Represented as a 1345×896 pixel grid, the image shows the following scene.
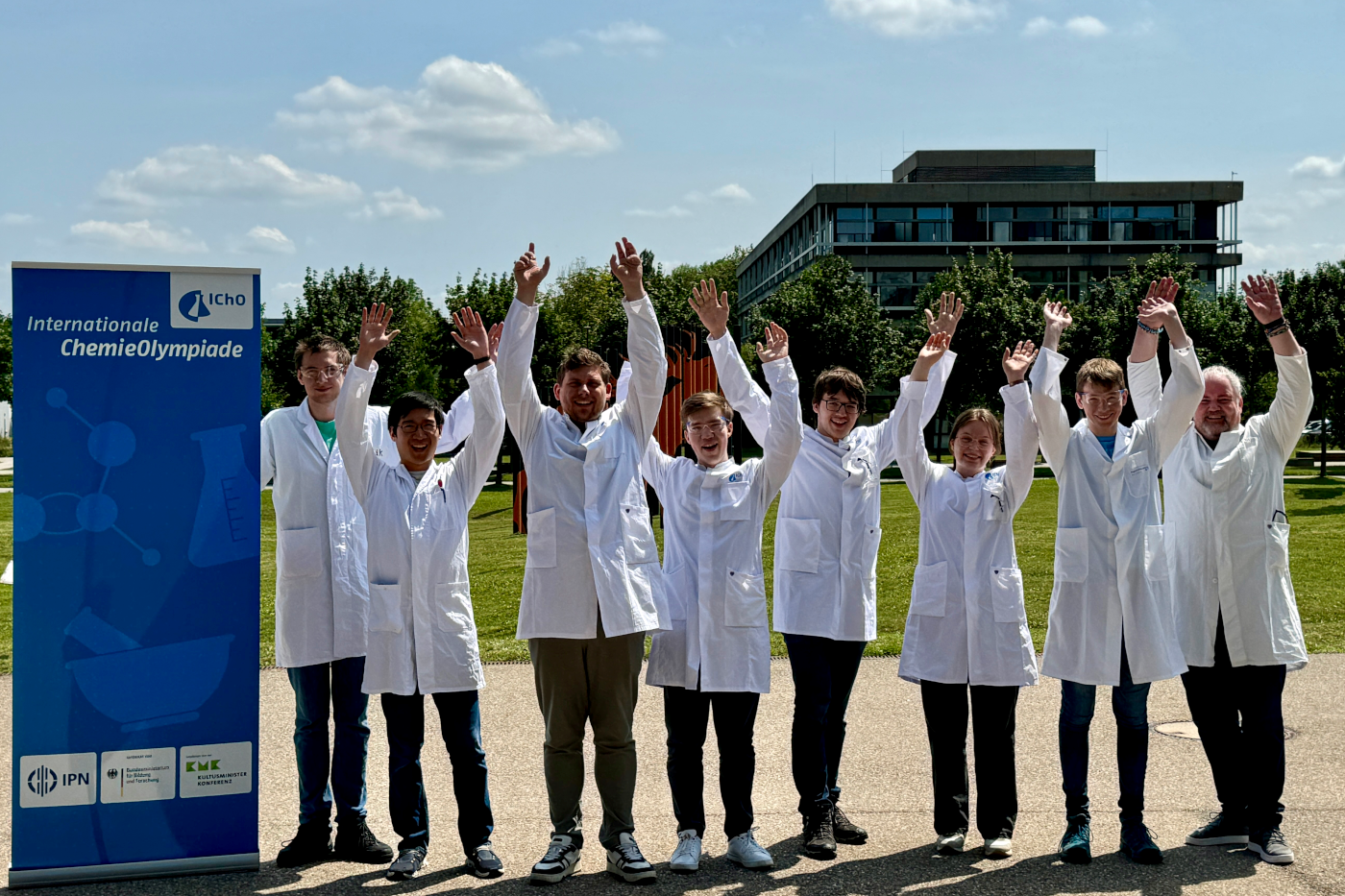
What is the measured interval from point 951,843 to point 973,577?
1.09m

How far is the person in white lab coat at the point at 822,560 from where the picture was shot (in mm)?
4844

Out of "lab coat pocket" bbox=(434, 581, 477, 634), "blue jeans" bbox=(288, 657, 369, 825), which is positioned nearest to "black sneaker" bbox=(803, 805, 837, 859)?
"lab coat pocket" bbox=(434, 581, 477, 634)

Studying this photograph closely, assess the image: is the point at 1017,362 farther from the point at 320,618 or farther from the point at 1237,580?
the point at 320,618

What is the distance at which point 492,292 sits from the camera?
42312 millimetres

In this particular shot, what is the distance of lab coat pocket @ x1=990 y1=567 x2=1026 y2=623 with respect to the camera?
15.7 feet

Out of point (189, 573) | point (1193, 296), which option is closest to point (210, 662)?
point (189, 573)

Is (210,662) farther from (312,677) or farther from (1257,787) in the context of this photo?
(1257,787)

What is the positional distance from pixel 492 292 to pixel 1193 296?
24.1m

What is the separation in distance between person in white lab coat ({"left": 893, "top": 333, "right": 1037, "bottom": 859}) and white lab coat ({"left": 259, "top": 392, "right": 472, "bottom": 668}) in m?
2.14

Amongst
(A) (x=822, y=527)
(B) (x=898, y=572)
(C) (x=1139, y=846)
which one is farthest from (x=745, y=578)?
(B) (x=898, y=572)

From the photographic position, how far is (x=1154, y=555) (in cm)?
477

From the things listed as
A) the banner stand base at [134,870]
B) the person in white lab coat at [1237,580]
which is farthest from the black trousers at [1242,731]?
the banner stand base at [134,870]

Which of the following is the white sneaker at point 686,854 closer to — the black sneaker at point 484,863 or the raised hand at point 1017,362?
the black sneaker at point 484,863

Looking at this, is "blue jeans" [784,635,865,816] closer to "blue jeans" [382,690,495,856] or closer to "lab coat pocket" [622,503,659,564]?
"lab coat pocket" [622,503,659,564]
